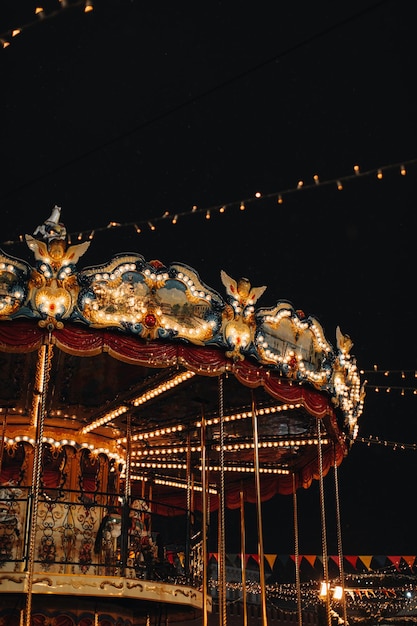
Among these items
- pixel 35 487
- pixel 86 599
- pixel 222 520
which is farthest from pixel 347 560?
pixel 35 487

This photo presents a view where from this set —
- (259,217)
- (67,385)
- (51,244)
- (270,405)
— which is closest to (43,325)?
(51,244)

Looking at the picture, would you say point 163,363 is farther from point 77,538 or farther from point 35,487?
point 77,538

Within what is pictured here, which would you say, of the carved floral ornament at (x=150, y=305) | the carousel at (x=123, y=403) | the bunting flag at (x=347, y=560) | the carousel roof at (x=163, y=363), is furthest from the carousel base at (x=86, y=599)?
the bunting flag at (x=347, y=560)

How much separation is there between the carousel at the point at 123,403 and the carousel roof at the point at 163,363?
20 millimetres

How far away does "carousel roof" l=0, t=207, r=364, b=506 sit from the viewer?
929 cm

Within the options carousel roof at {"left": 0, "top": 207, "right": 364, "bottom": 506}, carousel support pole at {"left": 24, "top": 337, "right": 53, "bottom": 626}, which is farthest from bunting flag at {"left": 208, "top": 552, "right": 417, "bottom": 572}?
carousel support pole at {"left": 24, "top": 337, "right": 53, "bottom": 626}

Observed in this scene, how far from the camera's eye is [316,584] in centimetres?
2427

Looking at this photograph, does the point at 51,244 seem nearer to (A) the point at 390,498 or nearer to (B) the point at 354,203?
(B) the point at 354,203

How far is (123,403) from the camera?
40.6 ft

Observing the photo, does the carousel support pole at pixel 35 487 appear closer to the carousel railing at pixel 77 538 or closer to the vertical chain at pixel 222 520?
the carousel railing at pixel 77 538

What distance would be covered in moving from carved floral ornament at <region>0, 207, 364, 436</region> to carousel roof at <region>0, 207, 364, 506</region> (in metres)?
0.01

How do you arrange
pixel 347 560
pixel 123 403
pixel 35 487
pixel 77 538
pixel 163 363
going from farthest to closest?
1. pixel 347 560
2. pixel 123 403
3. pixel 77 538
4. pixel 163 363
5. pixel 35 487

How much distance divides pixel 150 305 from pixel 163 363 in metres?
0.75

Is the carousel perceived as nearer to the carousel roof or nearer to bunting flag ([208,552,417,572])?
the carousel roof
